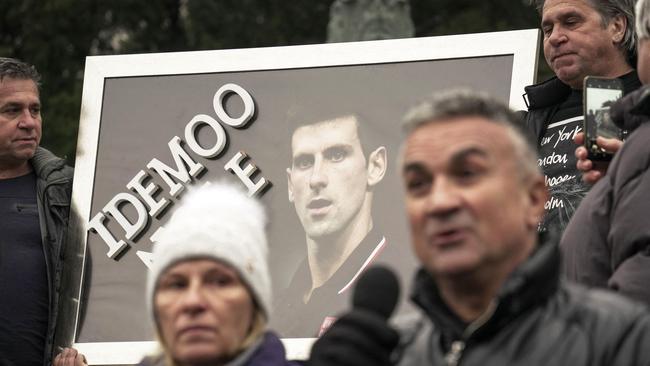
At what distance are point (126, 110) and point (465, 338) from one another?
4.60m

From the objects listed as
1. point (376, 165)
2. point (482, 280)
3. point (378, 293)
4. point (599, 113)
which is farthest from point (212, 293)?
point (376, 165)

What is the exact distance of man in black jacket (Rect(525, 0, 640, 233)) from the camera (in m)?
5.88

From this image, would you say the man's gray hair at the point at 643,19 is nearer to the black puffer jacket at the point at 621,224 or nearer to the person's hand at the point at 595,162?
the black puffer jacket at the point at 621,224

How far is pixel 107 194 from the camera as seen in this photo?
766cm

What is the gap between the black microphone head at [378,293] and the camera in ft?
11.4

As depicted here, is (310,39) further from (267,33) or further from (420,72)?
(420,72)

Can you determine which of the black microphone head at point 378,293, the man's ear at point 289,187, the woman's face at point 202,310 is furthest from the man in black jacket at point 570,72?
the black microphone head at point 378,293

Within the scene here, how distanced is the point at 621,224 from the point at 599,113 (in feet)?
2.89

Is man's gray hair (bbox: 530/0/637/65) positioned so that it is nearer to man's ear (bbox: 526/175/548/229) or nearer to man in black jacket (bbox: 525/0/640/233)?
man in black jacket (bbox: 525/0/640/233)

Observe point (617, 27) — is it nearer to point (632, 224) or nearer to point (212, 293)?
point (632, 224)

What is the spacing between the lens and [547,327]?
3.41m

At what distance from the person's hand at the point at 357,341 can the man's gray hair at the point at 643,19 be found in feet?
5.41

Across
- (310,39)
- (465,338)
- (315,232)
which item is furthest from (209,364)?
(310,39)

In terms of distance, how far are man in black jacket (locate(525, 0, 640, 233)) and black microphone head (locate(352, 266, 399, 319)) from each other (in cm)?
241
